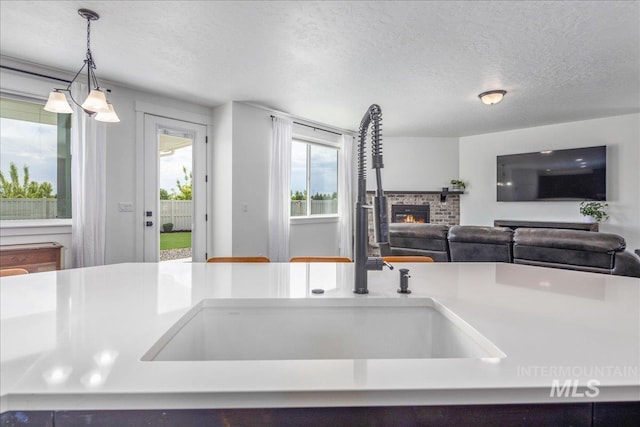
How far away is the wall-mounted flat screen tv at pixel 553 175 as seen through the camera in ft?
17.5

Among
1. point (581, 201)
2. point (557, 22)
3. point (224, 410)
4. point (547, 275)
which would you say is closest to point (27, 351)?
point (224, 410)

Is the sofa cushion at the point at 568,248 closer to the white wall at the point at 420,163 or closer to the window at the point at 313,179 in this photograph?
the window at the point at 313,179

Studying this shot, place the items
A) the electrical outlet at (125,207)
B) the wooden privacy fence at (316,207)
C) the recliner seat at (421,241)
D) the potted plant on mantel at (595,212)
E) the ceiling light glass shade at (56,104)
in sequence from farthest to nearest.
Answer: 1. the wooden privacy fence at (316,207)
2. the potted plant on mantel at (595,212)
3. the electrical outlet at (125,207)
4. the recliner seat at (421,241)
5. the ceiling light glass shade at (56,104)

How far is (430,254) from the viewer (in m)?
3.74

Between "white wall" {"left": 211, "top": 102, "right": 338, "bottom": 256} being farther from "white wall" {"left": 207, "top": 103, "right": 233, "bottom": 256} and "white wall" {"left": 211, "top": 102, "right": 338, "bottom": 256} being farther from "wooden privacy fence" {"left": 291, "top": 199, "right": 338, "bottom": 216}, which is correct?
"wooden privacy fence" {"left": 291, "top": 199, "right": 338, "bottom": 216}

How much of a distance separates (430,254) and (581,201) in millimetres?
3615

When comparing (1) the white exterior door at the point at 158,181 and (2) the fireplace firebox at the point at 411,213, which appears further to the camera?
(2) the fireplace firebox at the point at 411,213

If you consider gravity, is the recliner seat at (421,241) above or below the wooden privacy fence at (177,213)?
below

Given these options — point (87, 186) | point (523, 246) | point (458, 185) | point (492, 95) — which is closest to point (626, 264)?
point (523, 246)

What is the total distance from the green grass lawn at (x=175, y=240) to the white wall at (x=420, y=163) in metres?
3.84

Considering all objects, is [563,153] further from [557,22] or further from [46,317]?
[46,317]

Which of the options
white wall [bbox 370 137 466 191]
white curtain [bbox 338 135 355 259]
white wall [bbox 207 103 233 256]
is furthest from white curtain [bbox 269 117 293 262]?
white wall [bbox 370 137 466 191]

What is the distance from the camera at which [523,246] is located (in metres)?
3.14

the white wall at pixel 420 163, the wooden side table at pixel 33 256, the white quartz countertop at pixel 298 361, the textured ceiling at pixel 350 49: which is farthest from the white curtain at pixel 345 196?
the white quartz countertop at pixel 298 361
